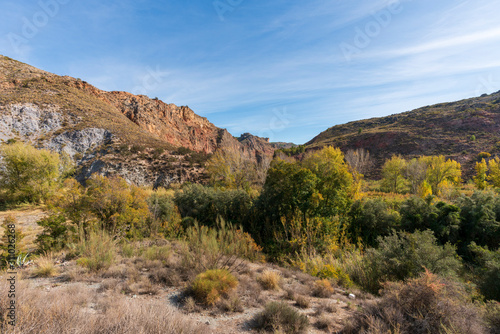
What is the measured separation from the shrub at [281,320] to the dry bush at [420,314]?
643 mm

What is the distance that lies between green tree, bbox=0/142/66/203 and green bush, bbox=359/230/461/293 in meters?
19.6

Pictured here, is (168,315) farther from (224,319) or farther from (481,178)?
(481,178)

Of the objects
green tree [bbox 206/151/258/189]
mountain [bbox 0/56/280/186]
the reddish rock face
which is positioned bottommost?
green tree [bbox 206/151/258/189]

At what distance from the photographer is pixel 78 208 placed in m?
7.17

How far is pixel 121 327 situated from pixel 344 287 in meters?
4.71

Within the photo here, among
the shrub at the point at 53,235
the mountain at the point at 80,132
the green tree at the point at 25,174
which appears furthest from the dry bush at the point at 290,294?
the mountain at the point at 80,132

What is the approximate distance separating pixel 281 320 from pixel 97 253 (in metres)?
4.97

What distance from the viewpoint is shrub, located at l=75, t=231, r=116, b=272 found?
525 cm

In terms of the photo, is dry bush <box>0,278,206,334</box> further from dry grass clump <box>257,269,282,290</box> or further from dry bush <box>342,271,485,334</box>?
dry bush <box>342,271,485,334</box>

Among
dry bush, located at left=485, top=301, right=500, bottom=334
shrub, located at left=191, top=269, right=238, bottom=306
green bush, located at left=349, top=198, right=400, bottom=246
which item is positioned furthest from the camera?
green bush, located at left=349, top=198, right=400, bottom=246

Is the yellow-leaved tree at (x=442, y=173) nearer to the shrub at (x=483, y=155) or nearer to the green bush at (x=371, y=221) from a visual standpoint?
the shrub at (x=483, y=155)

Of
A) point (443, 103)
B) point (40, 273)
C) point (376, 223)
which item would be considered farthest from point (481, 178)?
point (443, 103)

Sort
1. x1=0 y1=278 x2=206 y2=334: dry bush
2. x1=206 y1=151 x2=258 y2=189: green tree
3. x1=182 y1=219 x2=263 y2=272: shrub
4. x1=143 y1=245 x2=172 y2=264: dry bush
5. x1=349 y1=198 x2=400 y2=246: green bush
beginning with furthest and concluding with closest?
x1=206 y1=151 x2=258 y2=189: green tree
x1=349 y1=198 x2=400 y2=246: green bush
x1=143 y1=245 x2=172 y2=264: dry bush
x1=182 y1=219 x2=263 y2=272: shrub
x1=0 y1=278 x2=206 y2=334: dry bush

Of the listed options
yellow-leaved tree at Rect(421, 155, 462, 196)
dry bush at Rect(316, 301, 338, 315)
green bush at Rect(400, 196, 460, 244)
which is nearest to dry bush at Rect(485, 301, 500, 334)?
dry bush at Rect(316, 301, 338, 315)
